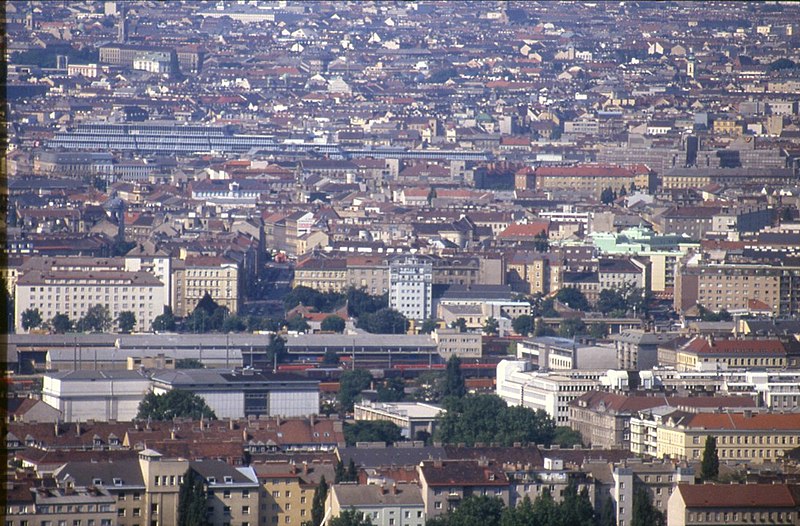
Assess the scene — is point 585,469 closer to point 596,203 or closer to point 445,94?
point 596,203

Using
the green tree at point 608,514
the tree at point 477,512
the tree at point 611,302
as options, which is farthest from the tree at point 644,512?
the tree at point 611,302

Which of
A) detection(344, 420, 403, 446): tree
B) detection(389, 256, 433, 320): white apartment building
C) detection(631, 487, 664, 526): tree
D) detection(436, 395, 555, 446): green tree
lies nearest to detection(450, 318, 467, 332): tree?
detection(389, 256, 433, 320): white apartment building

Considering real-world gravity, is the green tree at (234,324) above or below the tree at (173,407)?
below

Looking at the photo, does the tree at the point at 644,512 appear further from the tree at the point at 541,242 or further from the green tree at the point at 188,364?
the tree at the point at 541,242

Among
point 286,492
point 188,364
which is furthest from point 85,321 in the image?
point 286,492

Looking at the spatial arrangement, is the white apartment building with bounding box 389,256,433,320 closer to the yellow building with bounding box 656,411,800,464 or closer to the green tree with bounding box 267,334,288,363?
the green tree with bounding box 267,334,288,363
